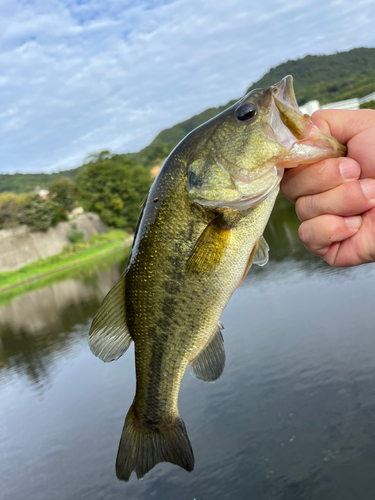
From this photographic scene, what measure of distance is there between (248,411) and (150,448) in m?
9.14

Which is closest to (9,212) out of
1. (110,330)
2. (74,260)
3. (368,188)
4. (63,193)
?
(63,193)

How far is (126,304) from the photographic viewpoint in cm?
264

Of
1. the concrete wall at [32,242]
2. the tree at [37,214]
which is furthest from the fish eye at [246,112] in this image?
the tree at [37,214]

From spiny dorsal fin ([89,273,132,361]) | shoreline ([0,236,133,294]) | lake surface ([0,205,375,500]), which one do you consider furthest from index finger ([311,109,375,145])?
shoreline ([0,236,133,294])

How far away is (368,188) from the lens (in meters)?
2.22

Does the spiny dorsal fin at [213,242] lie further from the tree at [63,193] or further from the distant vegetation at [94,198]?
the tree at [63,193]

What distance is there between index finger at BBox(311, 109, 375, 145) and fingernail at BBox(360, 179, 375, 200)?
0.97 feet

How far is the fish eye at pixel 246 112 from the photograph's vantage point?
2156mm

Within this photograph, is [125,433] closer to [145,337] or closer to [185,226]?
[145,337]

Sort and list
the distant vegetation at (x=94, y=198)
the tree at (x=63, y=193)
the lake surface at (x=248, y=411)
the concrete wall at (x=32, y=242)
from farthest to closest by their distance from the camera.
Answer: the tree at (x=63, y=193), the distant vegetation at (x=94, y=198), the concrete wall at (x=32, y=242), the lake surface at (x=248, y=411)

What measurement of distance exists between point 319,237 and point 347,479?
821 centimetres

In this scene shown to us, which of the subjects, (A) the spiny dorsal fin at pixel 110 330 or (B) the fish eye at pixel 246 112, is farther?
(A) the spiny dorsal fin at pixel 110 330

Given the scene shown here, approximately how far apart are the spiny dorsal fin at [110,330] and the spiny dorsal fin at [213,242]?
634 millimetres

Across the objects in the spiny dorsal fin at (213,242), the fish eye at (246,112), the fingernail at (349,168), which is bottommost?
the spiny dorsal fin at (213,242)
